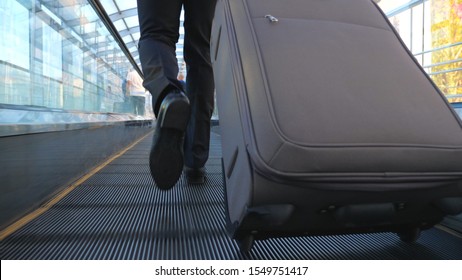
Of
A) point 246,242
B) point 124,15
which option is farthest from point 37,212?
point 124,15

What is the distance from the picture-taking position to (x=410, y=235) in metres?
0.81

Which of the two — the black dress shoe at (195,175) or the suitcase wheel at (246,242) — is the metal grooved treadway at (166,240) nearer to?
the suitcase wheel at (246,242)

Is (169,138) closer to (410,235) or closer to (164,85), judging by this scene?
(164,85)

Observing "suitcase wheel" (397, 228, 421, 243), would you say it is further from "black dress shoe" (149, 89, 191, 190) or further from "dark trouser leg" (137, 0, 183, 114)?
"dark trouser leg" (137, 0, 183, 114)

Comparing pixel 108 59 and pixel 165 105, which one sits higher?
pixel 108 59

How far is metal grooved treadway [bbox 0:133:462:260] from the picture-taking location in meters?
0.78

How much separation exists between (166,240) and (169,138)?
11.9 inches

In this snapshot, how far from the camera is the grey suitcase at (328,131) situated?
1.89 feet

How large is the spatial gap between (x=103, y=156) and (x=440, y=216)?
2385 millimetres

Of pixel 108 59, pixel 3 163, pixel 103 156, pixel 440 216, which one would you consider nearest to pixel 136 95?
pixel 108 59

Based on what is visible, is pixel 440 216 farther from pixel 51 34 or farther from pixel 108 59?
pixel 108 59

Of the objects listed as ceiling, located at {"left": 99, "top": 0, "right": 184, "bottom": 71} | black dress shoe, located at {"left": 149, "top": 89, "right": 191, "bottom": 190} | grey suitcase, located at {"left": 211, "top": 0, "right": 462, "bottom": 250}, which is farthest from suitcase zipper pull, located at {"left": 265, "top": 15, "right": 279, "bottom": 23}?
ceiling, located at {"left": 99, "top": 0, "right": 184, "bottom": 71}

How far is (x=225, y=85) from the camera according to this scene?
2.76 ft

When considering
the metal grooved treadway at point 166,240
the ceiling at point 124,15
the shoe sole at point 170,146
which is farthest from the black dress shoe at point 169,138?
the ceiling at point 124,15
